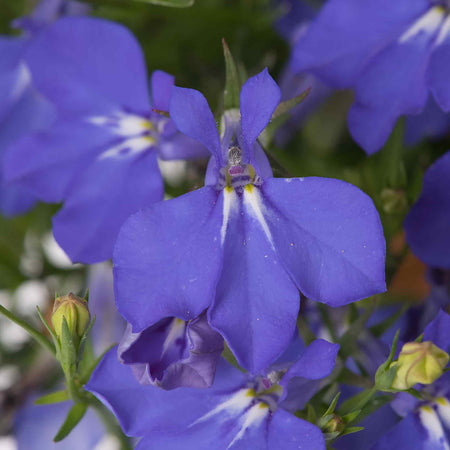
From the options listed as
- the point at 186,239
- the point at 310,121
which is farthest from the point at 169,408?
the point at 310,121

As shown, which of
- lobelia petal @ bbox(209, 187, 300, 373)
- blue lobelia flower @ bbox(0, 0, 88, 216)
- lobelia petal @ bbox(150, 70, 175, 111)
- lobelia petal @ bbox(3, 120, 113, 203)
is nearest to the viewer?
lobelia petal @ bbox(209, 187, 300, 373)

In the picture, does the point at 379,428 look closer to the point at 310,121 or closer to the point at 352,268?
the point at 352,268

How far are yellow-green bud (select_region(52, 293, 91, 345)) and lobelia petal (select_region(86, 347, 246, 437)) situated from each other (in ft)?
0.10

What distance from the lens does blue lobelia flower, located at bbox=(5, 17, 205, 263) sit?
66 cm

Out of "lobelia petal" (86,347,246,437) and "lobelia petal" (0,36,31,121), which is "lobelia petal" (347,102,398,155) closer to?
"lobelia petal" (86,347,246,437)

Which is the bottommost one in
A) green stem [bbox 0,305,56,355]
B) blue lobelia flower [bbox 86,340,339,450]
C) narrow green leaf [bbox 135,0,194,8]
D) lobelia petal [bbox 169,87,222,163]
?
blue lobelia flower [bbox 86,340,339,450]

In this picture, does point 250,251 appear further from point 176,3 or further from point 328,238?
point 176,3

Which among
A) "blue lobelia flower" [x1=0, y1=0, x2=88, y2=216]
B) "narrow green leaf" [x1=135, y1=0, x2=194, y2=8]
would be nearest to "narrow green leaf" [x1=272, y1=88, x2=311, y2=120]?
"narrow green leaf" [x1=135, y1=0, x2=194, y2=8]

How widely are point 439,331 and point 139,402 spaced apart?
219 millimetres

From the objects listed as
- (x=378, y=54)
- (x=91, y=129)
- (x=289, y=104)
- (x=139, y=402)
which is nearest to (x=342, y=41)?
(x=378, y=54)

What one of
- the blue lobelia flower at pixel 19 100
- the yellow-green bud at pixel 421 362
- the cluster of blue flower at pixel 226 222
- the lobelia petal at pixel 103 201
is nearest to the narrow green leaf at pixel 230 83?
the cluster of blue flower at pixel 226 222

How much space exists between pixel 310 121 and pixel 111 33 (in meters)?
0.35

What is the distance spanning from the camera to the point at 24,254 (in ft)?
3.34

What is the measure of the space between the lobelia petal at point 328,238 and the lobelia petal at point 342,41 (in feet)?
0.57
